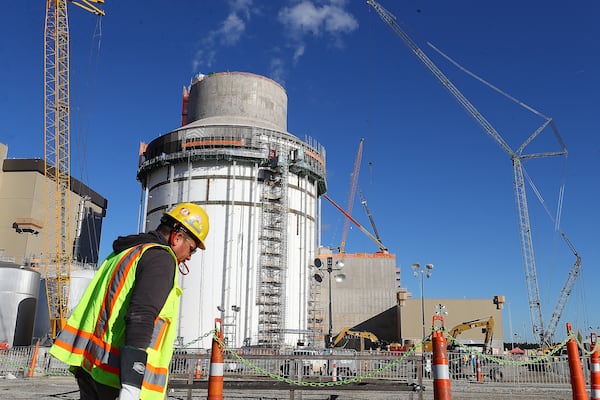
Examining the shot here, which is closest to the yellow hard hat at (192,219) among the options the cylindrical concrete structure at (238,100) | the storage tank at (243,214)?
the storage tank at (243,214)

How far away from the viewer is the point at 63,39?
54688mm

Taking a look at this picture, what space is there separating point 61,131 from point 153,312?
57153mm

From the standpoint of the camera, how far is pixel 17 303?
5150cm

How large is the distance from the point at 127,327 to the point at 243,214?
42.9 metres

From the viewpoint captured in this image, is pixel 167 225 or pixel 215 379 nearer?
pixel 167 225

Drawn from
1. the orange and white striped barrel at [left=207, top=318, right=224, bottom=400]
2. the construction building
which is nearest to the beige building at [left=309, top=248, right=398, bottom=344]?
the construction building

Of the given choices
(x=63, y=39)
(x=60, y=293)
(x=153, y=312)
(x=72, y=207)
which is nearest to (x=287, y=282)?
(x=60, y=293)

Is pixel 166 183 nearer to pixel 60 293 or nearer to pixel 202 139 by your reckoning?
pixel 202 139

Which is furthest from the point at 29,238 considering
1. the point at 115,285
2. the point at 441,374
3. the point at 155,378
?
the point at 155,378

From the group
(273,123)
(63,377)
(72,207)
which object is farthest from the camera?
(72,207)

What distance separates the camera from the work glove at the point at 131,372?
3152 mm

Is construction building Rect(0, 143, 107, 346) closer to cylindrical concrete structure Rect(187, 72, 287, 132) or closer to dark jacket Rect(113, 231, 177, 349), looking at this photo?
cylindrical concrete structure Rect(187, 72, 287, 132)

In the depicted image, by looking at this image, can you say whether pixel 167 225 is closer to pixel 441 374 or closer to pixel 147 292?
pixel 147 292

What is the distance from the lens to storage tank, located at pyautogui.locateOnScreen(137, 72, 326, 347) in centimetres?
4400
